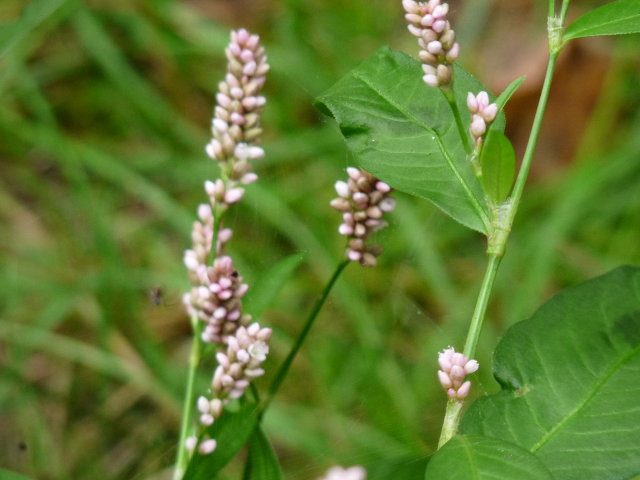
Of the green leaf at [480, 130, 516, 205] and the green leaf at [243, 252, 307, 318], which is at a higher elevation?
the green leaf at [480, 130, 516, 205]

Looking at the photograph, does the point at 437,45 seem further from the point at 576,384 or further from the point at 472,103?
the point at 576,384

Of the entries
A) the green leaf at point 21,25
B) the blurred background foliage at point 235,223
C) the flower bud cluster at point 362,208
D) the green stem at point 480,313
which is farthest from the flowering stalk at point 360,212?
the blurred background foliage at point 235,223

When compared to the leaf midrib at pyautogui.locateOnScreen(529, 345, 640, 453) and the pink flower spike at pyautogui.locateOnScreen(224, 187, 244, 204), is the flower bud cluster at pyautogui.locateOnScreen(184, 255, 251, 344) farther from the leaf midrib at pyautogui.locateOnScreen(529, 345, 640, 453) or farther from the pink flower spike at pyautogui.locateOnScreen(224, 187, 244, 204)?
the leaf midrib at pyautogui.locateOnScreen(529, 345, 640, 453)

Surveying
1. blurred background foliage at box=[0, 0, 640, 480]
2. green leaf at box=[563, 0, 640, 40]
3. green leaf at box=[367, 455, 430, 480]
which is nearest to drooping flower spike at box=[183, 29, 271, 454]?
green leaf at box=[367, 455, 430, 480]

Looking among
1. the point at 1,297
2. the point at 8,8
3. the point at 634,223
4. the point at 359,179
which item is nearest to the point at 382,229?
the point at 359,179

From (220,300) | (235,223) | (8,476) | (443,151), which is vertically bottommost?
(235,223)

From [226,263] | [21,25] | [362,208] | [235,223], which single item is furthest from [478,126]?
[235,223]
